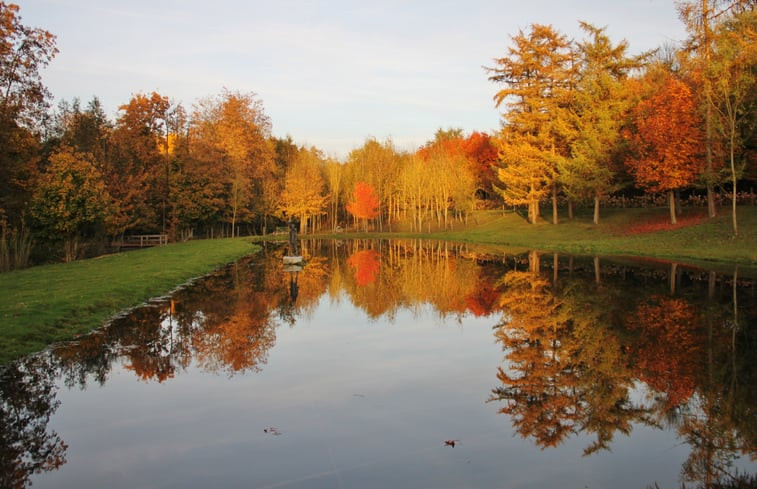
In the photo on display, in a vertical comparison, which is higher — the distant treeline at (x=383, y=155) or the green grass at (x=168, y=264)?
the distant treeline at (x=383, y=155)

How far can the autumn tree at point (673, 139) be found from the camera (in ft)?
113

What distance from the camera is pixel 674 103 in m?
34.8

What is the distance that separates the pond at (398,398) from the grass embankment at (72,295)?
766 mm

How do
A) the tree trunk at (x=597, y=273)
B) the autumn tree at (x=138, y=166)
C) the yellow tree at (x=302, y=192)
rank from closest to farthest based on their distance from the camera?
the tree trunk at (x=597, y=273) → the autumn tree at (x=138, y=166) → the yellow tree at (x=302, y=192)

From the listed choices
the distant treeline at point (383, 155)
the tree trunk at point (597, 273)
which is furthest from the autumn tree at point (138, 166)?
the tree trunk at point (597, 273)

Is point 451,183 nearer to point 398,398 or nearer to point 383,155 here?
point 383,155

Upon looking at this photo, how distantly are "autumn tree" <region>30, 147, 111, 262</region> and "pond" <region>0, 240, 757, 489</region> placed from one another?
21.3 metres

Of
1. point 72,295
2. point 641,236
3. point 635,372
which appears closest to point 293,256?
point 72,295

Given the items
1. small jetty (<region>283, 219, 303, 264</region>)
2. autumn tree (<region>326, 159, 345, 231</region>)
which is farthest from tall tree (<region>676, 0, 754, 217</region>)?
autumn tree (<region>326, 159, 345, 231</region>)

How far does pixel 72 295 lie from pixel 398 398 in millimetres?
11608

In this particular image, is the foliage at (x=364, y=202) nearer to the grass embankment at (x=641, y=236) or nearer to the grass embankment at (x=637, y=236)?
the grass embankment at (x=637, y=236)

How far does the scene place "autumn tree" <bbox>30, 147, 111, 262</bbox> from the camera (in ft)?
107

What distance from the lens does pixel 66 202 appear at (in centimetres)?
3334

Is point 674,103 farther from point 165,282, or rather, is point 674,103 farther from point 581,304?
point 165,282
